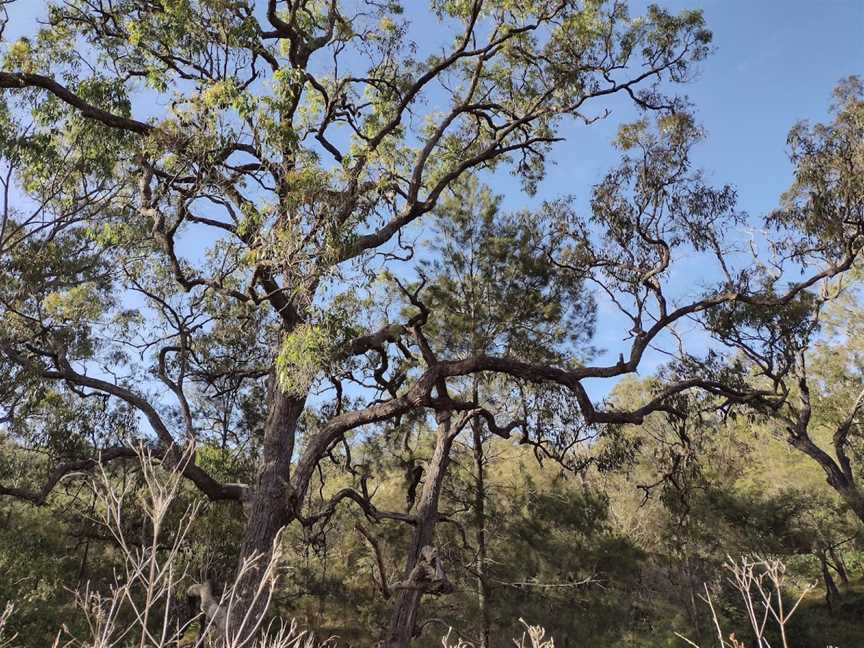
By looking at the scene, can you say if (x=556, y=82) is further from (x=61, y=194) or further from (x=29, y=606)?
(x=29, y=606)

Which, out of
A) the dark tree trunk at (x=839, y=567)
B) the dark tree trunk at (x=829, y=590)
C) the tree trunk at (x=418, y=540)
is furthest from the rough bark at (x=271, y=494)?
the dark tree trunk at (x=839, y=567)

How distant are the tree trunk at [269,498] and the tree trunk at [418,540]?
1479mm

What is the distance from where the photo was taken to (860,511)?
28.8 feet

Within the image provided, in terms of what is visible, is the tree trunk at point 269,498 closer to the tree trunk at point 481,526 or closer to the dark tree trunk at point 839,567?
the tree trunk at point 481,526

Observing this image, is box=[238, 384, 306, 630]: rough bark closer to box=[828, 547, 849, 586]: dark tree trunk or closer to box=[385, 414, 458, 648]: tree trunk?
box=[385, 414, 458, 648]: tree trunk

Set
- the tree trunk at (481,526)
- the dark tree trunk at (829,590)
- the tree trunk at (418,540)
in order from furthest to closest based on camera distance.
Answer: the dark tree trunk at (829,590)
the tree trunk at (481,526)
the tree trunk at (418,540)

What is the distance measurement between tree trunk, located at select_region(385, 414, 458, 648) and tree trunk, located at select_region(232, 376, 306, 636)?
1.48m

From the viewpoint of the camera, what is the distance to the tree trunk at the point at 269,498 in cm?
532

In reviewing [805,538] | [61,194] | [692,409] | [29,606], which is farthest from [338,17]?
[805,538]

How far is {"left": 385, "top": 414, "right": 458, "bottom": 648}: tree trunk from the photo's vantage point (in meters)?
6.75

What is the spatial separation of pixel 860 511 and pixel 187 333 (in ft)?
34.5

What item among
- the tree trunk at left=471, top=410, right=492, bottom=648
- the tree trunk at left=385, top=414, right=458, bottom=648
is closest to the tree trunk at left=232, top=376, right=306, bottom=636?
the tree trunk at left=385, top=414, right=458, bottom=648

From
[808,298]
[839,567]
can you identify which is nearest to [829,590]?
[839,567]

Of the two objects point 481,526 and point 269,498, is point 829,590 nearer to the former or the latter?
point 481,526
